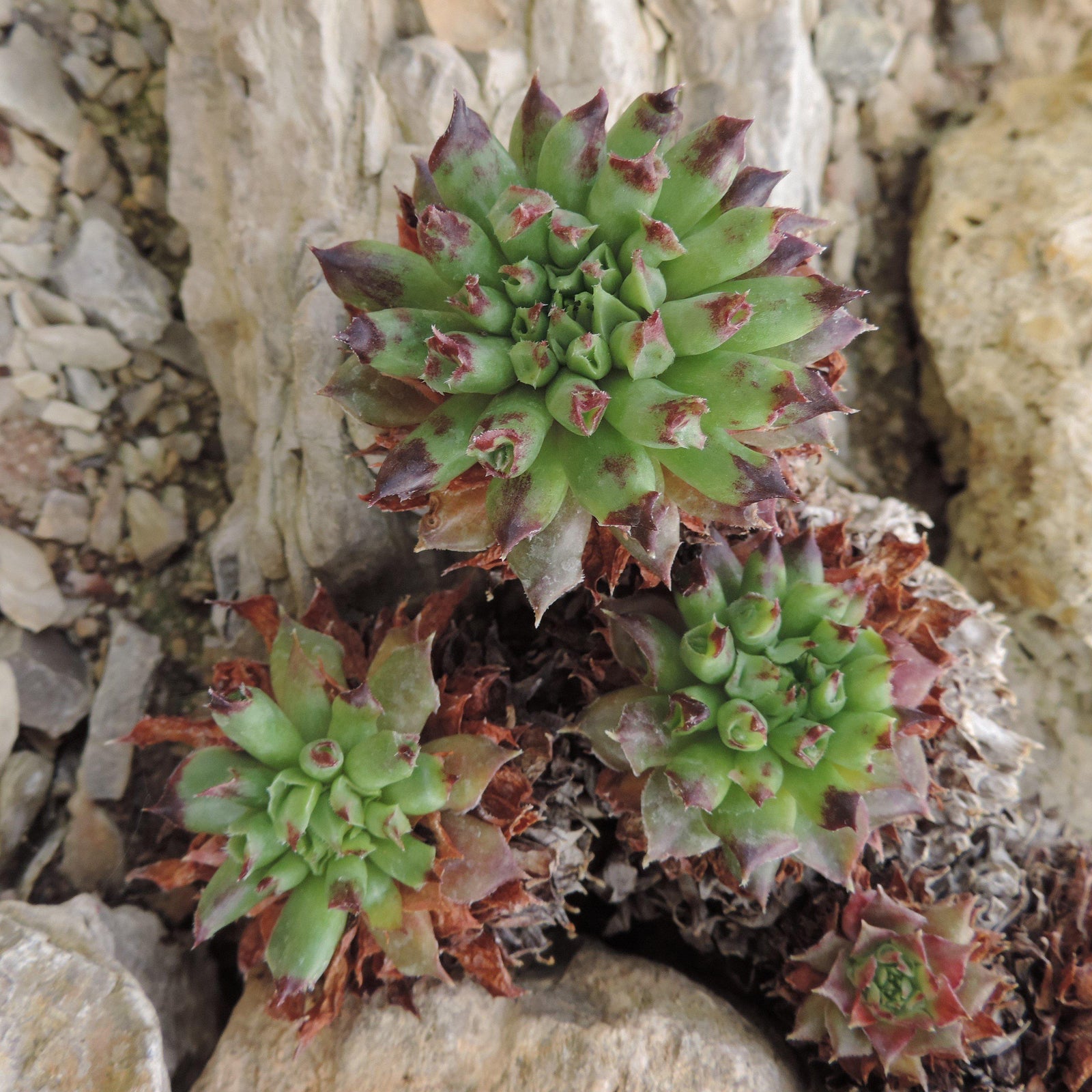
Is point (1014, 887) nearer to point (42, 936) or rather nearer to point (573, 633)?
point (573, 633)

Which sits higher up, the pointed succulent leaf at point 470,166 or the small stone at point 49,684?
the pointed succulent leaf at point 470,166

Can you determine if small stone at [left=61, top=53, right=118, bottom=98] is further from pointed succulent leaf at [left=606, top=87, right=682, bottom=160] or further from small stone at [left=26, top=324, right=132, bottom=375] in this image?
pointed succulent leaf at [left=606, top=87, right=682, bottom=160]

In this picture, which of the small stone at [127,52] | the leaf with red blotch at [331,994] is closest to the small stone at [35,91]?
the small stone at [127,52]

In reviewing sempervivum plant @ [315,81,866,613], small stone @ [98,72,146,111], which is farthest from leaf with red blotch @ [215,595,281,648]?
small stone @ [98,72,146,111]

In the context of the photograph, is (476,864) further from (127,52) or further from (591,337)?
(127,52)

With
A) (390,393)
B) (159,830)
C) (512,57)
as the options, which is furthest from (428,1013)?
(512,57)

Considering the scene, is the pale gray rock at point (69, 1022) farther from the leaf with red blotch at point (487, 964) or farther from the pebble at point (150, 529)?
the pebble at point (150, 529)

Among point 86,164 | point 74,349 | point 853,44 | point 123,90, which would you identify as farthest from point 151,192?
point 853,44
